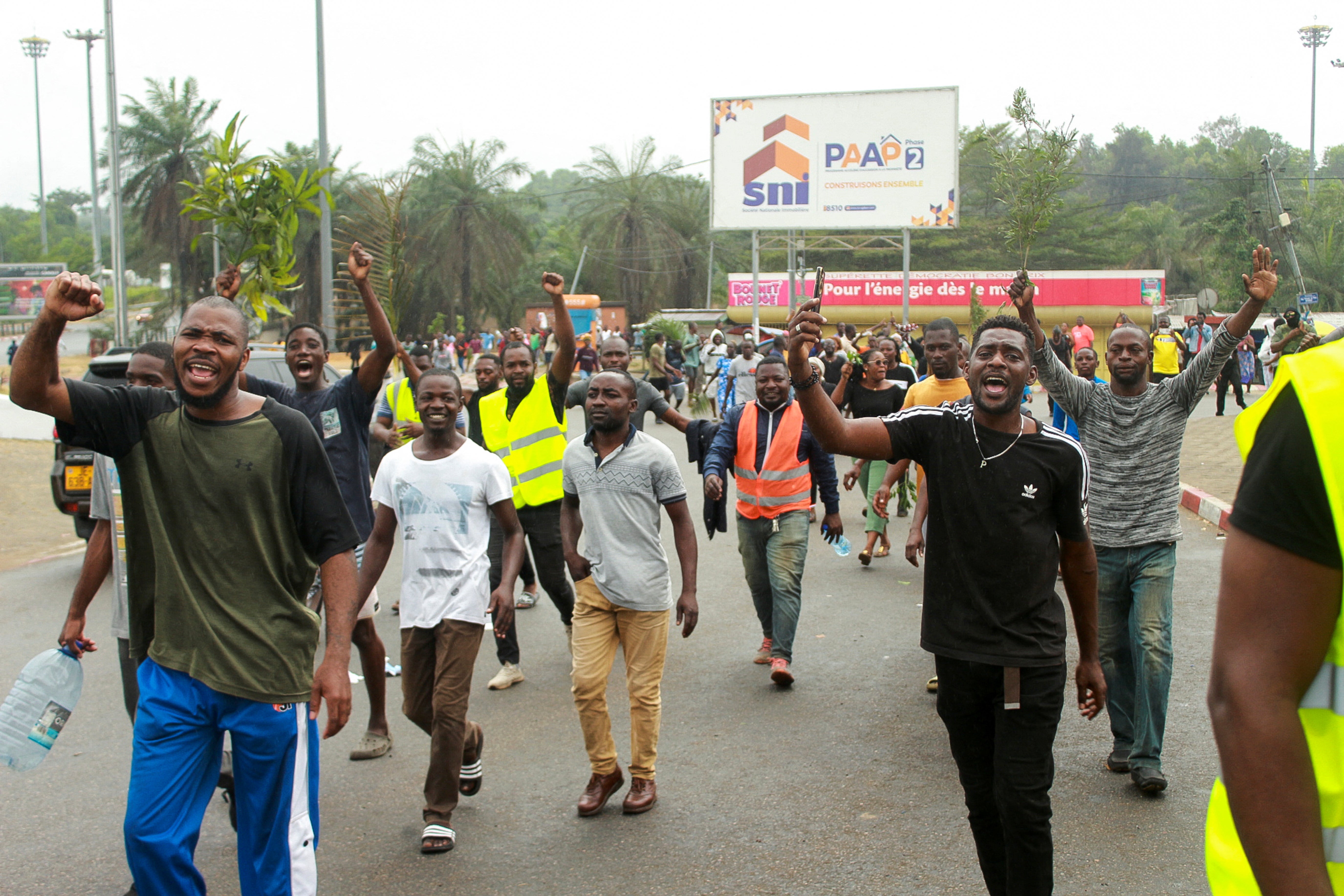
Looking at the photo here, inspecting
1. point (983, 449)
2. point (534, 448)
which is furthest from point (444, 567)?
point (983, 449)

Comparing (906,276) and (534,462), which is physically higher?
(906,276)

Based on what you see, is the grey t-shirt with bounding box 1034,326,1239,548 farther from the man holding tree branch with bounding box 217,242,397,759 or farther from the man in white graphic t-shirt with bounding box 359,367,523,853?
the man holding tree branch with bounding box 217,242,397,759

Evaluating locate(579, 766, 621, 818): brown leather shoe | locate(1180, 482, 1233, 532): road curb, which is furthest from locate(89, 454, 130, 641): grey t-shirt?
locate(1180, 482, 1233, 532): road curb

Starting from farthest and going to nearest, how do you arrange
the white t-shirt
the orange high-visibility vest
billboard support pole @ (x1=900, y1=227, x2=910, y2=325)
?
billboard support pole @ (x1=900, y1=227, x2=910, y2=325)
the orange high-visibility vest
the white t-shirt

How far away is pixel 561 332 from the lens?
6.09m

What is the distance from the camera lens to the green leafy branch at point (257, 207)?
18.5 ft

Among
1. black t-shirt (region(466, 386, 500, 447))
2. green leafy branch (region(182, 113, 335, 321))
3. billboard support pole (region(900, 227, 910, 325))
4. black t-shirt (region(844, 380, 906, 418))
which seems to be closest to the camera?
green leafy branch (region(182, 113, 335, 321))

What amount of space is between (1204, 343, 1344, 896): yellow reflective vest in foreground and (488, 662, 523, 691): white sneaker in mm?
5259

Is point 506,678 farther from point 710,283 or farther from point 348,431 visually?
point 710,283

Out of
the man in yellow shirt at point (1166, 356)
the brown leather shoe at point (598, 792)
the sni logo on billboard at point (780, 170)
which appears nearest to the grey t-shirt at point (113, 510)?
the brown leather shoe at point (598, 792)

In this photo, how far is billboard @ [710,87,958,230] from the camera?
103 feet

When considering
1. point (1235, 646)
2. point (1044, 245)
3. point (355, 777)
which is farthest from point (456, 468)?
point (1044, 245)

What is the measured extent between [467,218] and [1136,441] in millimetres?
55785

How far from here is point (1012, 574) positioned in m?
3.61
